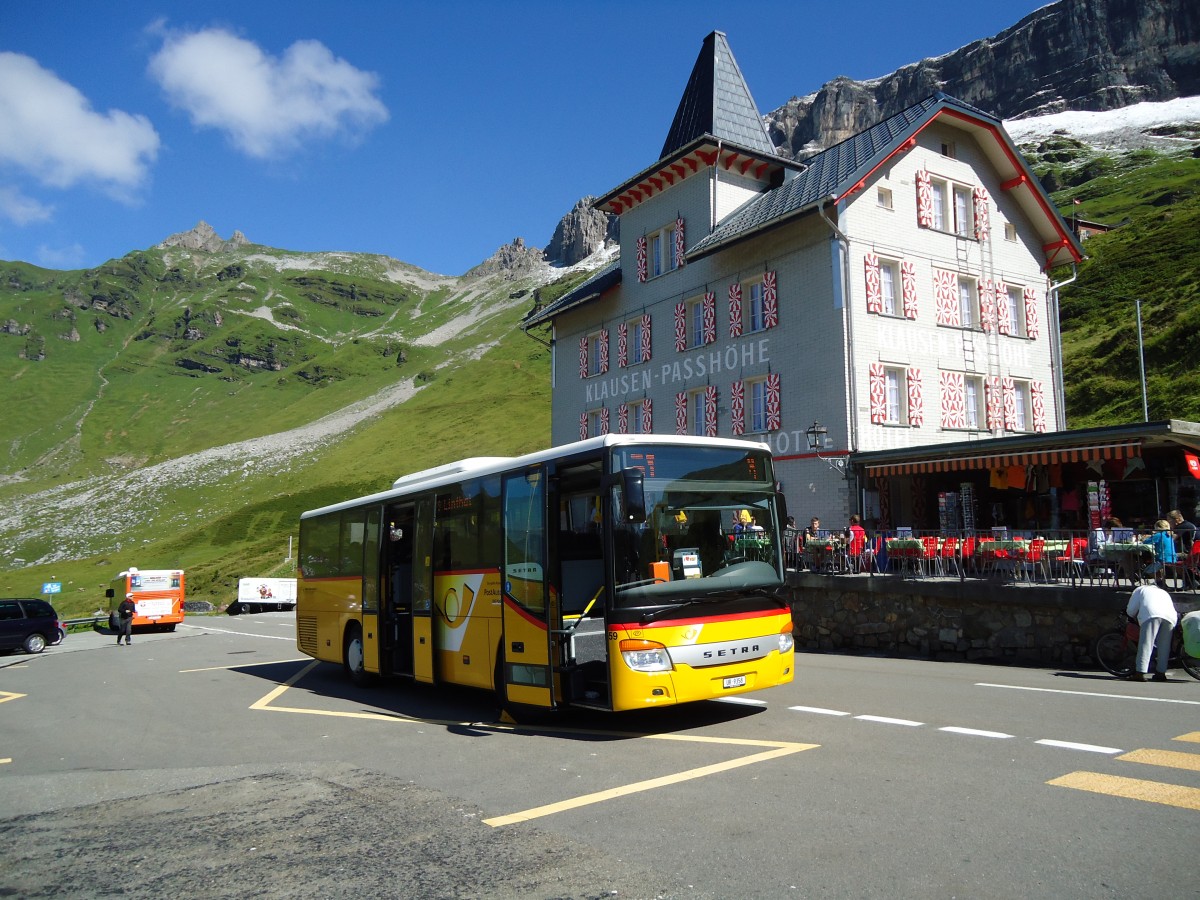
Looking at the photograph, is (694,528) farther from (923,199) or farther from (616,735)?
(923,199)

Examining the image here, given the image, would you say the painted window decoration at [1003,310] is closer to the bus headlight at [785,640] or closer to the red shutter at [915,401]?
the red shutter at [915,401]

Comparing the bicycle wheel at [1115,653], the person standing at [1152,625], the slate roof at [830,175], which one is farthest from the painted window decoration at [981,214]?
the person standing at [1152,625]

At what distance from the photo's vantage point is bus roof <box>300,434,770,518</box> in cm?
910

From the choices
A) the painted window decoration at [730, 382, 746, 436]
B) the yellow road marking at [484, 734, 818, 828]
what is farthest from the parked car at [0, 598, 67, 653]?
the yellow road marking at [484, 734, 818, 828]

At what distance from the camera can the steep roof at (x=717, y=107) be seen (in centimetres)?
3020

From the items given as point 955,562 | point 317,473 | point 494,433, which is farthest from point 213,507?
point 955,562

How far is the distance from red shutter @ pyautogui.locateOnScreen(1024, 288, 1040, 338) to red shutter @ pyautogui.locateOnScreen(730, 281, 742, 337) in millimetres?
8911

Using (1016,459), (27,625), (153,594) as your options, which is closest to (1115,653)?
(1016,459)

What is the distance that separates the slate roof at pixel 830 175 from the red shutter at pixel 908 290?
299cm

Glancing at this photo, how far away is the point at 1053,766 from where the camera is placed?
6.88 metres

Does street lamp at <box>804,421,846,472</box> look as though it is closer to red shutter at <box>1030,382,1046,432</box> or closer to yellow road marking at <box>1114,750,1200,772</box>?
red shutter at <box>1030,382,1046,432</box>

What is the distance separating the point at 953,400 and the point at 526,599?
745 inches

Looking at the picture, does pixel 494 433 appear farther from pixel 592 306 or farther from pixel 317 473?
pixel 592 306

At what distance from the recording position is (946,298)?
2528 centimetres
